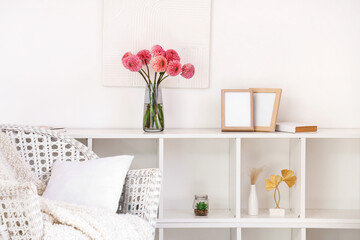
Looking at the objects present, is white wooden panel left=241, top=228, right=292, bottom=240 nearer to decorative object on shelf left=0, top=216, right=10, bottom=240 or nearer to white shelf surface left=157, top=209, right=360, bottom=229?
white shelf surface left=157, top=209, right=360, bottom=229

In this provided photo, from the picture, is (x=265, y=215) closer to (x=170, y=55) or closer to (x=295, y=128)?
(x=295, y=128)

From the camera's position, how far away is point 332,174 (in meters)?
2.80

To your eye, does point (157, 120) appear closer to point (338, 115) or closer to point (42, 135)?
point (42, 135)

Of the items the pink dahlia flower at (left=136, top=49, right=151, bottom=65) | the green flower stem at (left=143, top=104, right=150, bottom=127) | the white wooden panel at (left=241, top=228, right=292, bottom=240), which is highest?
the pink dahlia flower at (left=136, top=49, right=151, bottom=65)

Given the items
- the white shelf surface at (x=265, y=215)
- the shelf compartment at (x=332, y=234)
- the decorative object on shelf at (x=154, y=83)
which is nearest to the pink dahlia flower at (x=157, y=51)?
the decorative object on shelf at (x=154, y=83)

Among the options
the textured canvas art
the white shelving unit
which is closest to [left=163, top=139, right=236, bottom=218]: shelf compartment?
the white shelving unit

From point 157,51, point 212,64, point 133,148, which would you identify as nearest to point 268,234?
point 133,148

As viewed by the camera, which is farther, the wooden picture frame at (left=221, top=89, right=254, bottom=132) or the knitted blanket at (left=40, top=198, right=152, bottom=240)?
the wooden picture frame at (left=221, top=89, right=254, bottom=132)

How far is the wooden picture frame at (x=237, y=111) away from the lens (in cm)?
256

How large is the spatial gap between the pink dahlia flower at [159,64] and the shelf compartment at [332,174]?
3.28ft

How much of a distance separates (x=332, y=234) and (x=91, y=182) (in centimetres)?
156

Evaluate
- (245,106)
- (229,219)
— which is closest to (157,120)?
(245,106)

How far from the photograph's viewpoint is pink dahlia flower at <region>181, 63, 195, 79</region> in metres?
2.55

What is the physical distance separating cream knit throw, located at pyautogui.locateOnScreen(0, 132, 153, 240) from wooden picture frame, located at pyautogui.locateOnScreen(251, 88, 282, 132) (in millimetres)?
911
